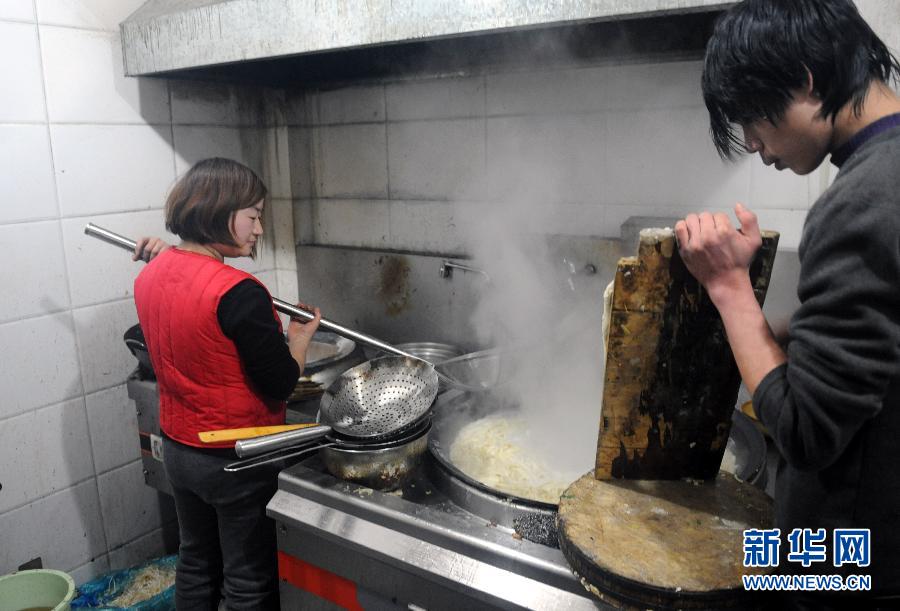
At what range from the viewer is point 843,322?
0.71 meters

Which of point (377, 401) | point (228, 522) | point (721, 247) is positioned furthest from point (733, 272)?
point (228, 522)

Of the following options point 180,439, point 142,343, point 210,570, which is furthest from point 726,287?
point 142,343

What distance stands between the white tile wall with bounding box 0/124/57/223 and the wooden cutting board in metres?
2.12

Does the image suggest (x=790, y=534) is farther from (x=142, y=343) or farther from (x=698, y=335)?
(x=142, y=343)

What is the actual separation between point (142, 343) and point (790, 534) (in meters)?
2.01

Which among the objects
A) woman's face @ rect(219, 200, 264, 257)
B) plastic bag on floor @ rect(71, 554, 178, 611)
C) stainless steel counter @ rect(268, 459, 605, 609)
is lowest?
plastic bag on floor @ rect(71, 554, 178, 611)

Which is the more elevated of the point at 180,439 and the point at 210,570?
the point at 180,439

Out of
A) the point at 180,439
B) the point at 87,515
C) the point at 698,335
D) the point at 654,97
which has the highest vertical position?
the point at 654,97

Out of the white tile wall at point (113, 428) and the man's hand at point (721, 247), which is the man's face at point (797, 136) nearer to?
the man's hand at point (721, 247)

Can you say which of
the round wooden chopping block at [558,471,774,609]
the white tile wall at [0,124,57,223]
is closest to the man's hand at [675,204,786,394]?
the round wooden chopping block at [558,471,774,609]

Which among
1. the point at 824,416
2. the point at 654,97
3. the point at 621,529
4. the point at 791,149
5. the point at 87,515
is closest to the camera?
the point at 824,416

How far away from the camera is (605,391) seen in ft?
3.54

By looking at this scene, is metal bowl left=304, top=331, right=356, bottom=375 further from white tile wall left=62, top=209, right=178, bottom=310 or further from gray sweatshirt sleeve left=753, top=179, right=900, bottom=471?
gray sweatshirt sleeve left=753, top=179, right=900, bottom=471

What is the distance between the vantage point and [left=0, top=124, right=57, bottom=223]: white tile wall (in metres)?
2.09
